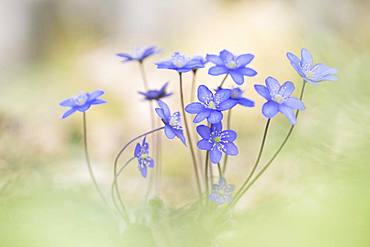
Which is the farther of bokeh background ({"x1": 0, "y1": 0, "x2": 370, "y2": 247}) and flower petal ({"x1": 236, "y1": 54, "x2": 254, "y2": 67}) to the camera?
flower petal ({"x1": 236, "y1": 54, "x2": 254, "y2": 67})

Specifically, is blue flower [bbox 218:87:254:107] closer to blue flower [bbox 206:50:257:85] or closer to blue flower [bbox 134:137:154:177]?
blue flower [bbox 206:50:257:85]

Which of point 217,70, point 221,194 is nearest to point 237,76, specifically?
point 217,70

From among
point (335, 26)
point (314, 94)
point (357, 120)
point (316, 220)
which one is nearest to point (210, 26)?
point (335, 26)

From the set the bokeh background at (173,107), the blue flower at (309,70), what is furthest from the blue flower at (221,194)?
the blue flower at (309,70)

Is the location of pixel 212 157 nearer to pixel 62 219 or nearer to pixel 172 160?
pixel 62 219

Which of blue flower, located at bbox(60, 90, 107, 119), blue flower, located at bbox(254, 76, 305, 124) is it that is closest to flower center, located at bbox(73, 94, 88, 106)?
blue flower, located at bbox(60, 90, 107, 119)

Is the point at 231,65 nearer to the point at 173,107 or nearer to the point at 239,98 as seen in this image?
the point at 239,98
